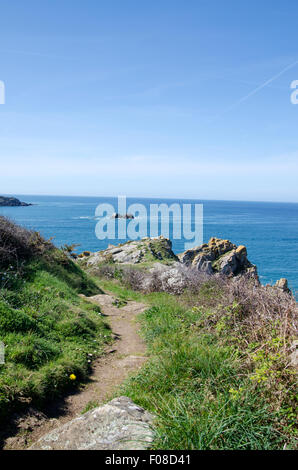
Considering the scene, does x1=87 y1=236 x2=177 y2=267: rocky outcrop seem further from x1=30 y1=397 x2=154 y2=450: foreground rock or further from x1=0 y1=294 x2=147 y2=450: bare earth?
x1=30 y1=397 x2=154 y2=450: foreground rock

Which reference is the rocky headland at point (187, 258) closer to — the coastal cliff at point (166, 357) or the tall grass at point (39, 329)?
the tall grass at point (39, 329)

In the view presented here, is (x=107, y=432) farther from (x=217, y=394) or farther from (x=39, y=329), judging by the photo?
(x=39, y=329)

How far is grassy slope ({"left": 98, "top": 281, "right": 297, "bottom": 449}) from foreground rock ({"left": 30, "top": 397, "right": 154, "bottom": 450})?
21cm

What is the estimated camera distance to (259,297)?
23.0ft

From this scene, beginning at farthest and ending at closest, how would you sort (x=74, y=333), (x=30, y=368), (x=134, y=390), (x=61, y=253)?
(x=61, y=253) → (x=74, y=333) → (x=30, y=368) → (x=134, y=390)

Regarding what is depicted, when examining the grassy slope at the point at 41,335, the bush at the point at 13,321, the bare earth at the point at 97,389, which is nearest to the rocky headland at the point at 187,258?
the grassy slope at the point at 41,335

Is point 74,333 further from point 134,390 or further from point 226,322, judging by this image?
point 226,322

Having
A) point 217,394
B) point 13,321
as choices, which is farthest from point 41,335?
point 217,394

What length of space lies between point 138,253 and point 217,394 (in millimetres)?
20941

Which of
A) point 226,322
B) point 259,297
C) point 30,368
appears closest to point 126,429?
point 30,368

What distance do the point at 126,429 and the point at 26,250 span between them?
893cm

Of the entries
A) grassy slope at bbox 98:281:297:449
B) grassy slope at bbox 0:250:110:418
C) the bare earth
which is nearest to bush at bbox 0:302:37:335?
grassy slope at bbox 0:250:110:418

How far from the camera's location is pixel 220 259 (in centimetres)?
2488
